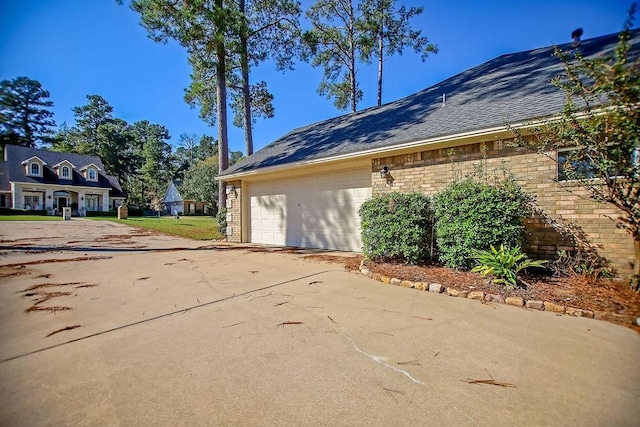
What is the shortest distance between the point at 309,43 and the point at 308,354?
13702 millimetres

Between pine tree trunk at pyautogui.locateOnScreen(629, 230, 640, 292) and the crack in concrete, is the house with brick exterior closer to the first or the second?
pine tree trunk at pyautogui.locateOnScreen(629, 230, 640, 292)

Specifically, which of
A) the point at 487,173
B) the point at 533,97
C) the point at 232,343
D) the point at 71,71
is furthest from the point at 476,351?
the point at 71,71

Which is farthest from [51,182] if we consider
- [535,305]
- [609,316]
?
[609,316]

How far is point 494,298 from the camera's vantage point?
3.65 meters

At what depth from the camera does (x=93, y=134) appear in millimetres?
43469

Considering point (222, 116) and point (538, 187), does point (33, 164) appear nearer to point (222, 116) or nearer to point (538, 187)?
point (222, 116)

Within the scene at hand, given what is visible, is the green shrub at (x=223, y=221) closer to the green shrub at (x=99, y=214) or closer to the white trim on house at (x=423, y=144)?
the white trim on house at (x=423, y=144)

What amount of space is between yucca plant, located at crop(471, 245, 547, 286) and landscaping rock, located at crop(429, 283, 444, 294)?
0.71 m

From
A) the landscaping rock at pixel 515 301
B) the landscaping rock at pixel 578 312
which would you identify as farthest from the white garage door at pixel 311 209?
the landscaping rock at pixel 578 312

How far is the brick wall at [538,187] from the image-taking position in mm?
4285

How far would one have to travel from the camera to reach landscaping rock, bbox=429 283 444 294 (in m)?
4.09

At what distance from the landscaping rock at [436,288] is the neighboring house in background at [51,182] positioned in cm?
3789

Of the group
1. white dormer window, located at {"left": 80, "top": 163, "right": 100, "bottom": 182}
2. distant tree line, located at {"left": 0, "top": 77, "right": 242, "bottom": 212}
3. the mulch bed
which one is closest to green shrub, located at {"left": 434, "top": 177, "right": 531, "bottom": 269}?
the mulch bed

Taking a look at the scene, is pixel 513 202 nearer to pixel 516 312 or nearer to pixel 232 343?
pixel 516 312
